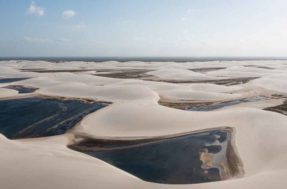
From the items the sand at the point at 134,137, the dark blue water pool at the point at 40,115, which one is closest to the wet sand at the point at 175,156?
the sand at the point at 134,137

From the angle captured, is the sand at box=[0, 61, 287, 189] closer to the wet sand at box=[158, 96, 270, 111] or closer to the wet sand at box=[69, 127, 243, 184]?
the wet sand at box=[69, 127, 243, 184]

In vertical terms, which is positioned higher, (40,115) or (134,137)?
(134,137)

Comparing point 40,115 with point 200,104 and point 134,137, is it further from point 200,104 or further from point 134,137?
point 200,104

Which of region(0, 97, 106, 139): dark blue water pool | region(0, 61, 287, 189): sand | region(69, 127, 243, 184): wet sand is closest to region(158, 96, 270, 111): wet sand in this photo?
region(0, 61, 287, 189): sand

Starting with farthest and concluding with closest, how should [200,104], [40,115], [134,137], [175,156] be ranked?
[200,104], [40,115], [134,137], [175,156]

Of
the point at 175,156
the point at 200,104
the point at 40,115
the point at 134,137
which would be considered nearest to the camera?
the point at 175,156

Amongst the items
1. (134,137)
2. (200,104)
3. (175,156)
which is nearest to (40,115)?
(134,137)

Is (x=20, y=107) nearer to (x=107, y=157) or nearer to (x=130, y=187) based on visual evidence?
(x=107, y=157)

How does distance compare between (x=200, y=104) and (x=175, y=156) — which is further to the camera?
(x=200, y=104)

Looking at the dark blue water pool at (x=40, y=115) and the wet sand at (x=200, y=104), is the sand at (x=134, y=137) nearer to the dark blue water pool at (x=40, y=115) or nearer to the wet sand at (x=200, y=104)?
the wet sand at (x=200, y=104)

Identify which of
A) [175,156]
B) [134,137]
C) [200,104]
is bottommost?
[175,156]

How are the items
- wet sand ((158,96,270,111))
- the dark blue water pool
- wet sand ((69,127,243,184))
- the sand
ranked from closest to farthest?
the sand → wet sand ((69,127,243,184)) → the dark blue water pool → wet sand ((158,96,270,111))
